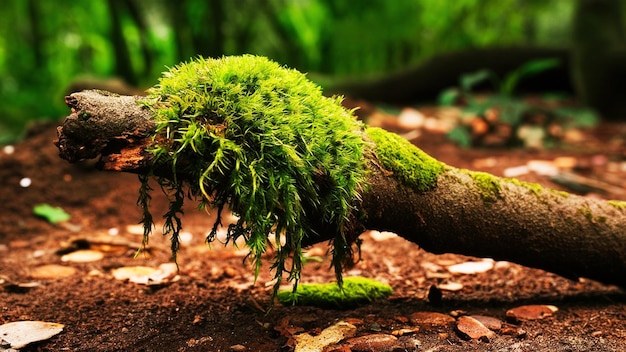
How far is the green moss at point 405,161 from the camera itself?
7.57 ft

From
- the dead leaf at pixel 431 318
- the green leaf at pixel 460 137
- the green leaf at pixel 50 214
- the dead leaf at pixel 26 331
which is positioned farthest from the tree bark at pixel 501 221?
the green leaf at pixel 460 137

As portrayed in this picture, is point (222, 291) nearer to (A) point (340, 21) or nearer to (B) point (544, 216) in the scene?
(B) point (544, 216)

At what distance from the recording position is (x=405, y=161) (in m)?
2.34

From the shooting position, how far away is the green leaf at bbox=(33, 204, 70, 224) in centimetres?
385

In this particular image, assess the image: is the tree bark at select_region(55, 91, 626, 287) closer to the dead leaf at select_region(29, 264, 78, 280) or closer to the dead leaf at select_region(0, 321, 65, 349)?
the dead leaf at select_region(0, 321, 65, 349)

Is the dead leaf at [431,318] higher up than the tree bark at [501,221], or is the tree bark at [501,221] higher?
the tree bark at [501,221]

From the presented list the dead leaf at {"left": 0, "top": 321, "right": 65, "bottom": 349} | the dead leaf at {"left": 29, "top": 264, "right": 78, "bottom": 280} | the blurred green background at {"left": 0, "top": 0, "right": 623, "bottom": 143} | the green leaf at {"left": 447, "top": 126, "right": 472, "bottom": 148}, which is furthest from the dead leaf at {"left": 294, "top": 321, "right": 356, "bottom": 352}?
the blurred green background at {"left": 0, "top": 0, "right": 623, "bottom": 143}

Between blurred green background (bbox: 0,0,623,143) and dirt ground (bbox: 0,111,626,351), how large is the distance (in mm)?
5040

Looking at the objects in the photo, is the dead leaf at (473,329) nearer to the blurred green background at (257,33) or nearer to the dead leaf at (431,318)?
the dead leaf at (431,318)

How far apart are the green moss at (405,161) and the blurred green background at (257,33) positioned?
5912mm

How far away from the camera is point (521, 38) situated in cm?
1175

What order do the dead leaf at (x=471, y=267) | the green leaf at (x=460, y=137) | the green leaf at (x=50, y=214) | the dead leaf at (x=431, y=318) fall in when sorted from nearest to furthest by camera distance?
the dead leaf at (x=431, y=318), the dead leaf at (x=471, y=267), the green leaf at (x=50, y=214), the green leaf at (x=460, y=137)

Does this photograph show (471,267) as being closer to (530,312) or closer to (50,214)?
(530,312)

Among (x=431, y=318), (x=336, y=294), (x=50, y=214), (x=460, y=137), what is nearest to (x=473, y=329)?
(x=431, y=318)
